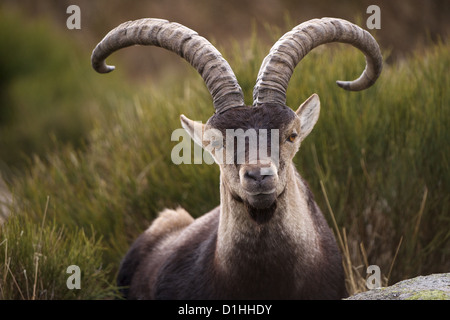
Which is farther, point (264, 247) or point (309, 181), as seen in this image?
point (309, 181)

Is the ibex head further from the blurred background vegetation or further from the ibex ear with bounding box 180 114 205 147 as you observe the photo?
the blurred background vegetation

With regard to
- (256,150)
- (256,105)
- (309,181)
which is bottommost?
(256,150)

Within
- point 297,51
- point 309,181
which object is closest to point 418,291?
point 297,51

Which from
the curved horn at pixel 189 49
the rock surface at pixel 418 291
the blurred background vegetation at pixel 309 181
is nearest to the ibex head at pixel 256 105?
the curved horn at pixel 189 49

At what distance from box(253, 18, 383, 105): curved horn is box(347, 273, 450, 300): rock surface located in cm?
133

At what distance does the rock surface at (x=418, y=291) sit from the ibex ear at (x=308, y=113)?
4.03ft

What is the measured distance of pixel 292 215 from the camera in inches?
169

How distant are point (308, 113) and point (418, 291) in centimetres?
151

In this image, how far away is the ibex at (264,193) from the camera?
4039mm

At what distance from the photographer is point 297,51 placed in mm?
4414

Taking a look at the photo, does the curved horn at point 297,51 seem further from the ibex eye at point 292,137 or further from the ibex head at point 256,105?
the ibex eye at point 292,137

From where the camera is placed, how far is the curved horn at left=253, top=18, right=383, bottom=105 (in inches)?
168

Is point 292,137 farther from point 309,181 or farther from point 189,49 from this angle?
point 309,181
